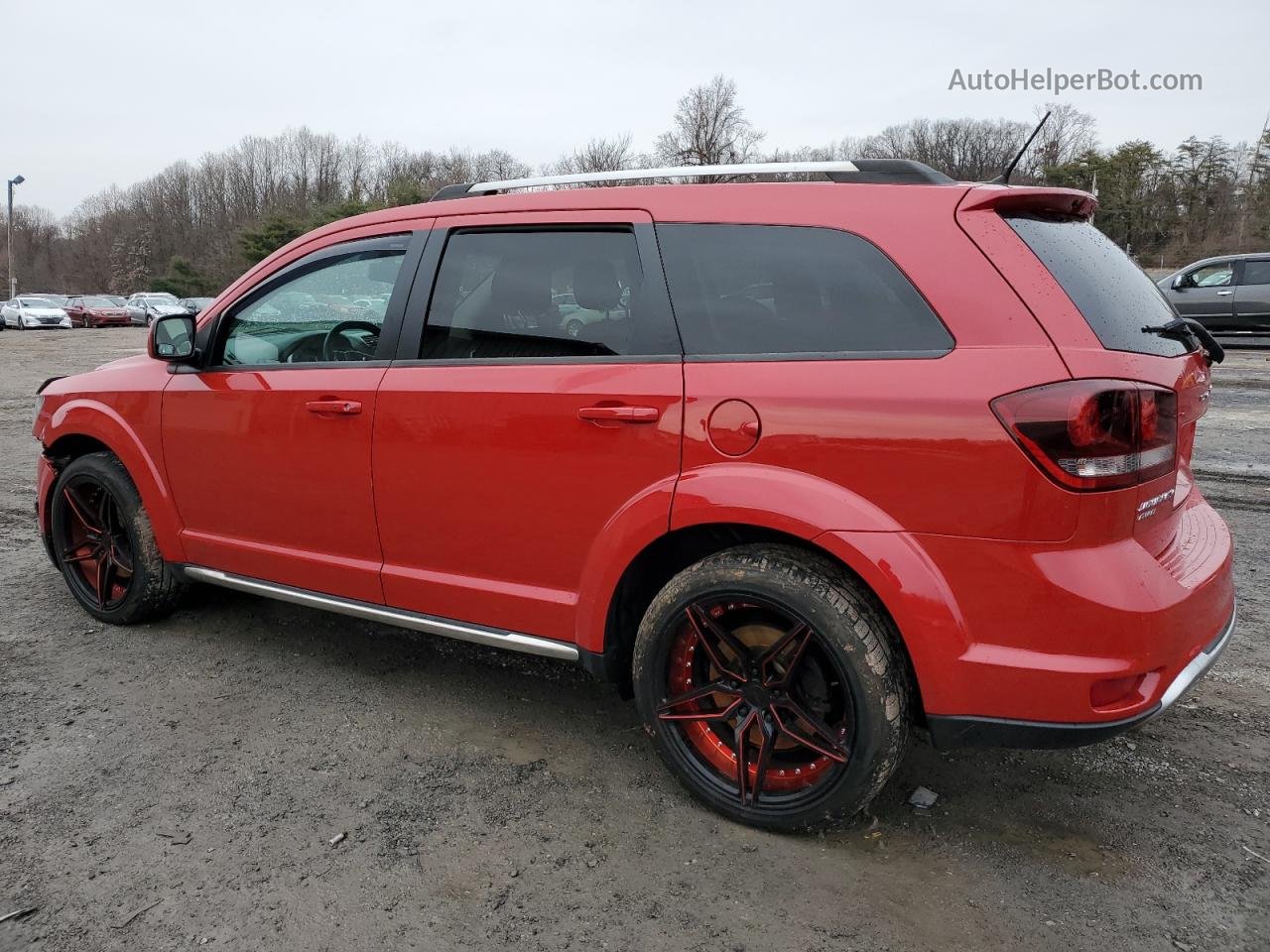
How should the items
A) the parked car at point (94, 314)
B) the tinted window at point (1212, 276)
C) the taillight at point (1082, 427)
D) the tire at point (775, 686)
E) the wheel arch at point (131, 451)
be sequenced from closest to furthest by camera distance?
the taillight at point (1082, 427) < the tire at point (775, 686) < the wheel arch at point (131, 451) < the tinted window at point (1212, 276) < the parked car at point (94, 314)

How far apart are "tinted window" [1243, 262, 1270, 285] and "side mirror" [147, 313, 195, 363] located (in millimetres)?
18350

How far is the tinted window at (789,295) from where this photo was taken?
238 cm

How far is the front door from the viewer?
10.8ft

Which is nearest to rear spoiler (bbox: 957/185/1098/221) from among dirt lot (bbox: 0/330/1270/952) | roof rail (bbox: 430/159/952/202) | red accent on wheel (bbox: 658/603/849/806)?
roof rail (bbox: 430/159/952/202)

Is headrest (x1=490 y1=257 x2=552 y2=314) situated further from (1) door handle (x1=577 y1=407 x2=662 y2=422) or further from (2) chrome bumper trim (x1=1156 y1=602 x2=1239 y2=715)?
(2) chrome bumper trim (x1=1156 y1=602 x2=1239 y2=715)

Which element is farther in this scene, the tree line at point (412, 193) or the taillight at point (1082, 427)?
the tree line at point (412, 193)

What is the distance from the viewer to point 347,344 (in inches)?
138

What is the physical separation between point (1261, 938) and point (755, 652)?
1338 mm

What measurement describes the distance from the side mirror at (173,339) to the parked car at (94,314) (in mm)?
47016

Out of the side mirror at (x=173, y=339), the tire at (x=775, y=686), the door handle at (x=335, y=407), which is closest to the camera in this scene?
the tire at (x=775, y=686)

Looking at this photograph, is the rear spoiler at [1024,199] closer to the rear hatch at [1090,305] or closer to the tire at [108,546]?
the rear hatch at [1090,305]

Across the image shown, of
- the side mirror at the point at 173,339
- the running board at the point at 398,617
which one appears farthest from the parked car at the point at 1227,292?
the side mirror at the point at 173,339

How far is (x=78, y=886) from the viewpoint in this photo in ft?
7.88

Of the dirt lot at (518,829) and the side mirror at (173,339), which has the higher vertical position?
the side mirror at (173,339)
